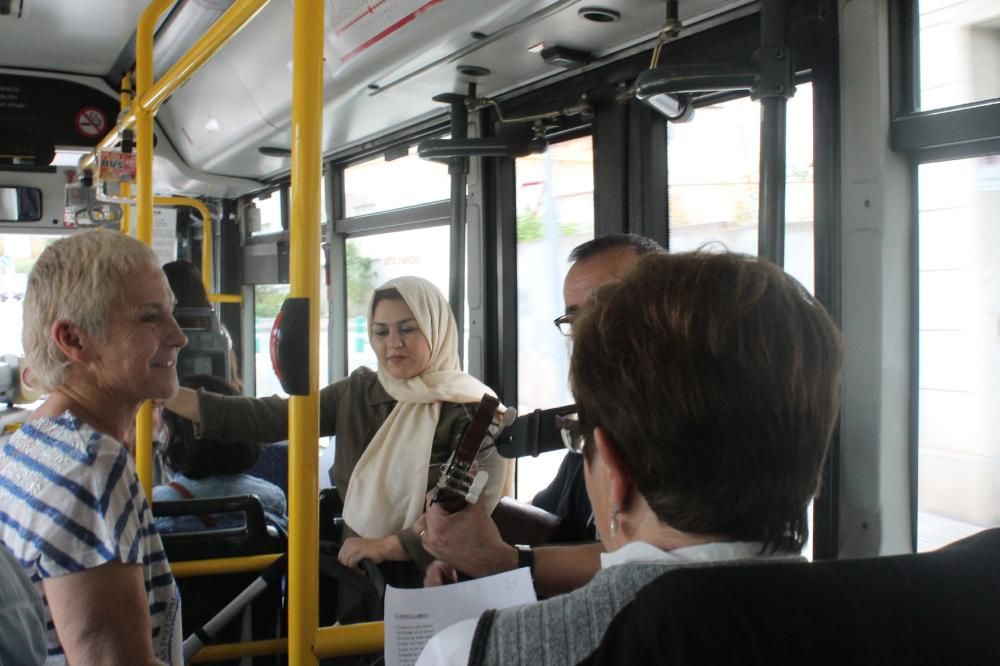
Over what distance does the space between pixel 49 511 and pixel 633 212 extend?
1.74 meters

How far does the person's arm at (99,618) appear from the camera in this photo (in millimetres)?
1123

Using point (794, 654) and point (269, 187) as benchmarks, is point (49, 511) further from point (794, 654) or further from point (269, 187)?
point (269, 187)

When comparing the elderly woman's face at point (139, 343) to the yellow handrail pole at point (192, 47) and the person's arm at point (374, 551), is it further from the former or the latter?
the person's arm at point (374, 551)

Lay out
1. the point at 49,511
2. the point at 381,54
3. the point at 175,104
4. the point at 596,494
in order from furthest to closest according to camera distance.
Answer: the point at 175,104 < the point at 381,54 < the point at 49,511 < the point at 596,494

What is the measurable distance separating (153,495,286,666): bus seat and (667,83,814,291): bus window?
135 centimetres

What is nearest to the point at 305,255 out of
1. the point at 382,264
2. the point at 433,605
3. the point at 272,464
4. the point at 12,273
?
the point at 433,605

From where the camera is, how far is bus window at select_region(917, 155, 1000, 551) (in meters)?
1.72

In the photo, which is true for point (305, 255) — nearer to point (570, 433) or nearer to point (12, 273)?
point (570, 433)

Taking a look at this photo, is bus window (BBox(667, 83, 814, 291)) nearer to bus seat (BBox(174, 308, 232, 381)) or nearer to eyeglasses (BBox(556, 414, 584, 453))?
eyeglasses (BBox(556, 414, 584, 453))

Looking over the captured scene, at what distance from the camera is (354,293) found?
4215mm

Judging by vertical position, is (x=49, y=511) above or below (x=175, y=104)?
below

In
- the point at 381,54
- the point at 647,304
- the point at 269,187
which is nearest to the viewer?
the point at 647,304

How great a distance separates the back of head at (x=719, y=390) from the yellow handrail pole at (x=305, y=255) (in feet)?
1.80

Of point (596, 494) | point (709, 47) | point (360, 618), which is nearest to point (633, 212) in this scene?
point (709, 47)
